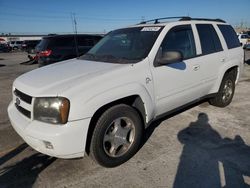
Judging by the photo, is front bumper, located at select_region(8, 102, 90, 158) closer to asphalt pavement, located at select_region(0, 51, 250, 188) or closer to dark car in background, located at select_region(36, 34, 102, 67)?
asphalt pavement, located at select_region(0, 51, 250, 188)

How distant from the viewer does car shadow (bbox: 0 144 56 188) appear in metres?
2.81

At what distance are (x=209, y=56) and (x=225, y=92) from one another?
124cm

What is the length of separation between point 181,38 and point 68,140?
248 centimetres

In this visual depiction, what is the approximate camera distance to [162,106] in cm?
355

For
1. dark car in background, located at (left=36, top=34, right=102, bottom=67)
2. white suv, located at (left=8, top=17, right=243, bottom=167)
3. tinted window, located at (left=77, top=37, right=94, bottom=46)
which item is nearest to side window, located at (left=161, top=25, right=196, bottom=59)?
white suv, located at (left=8, top=17, right=243, bottom=167)

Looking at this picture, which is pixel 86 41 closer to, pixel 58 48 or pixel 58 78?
pixel 58 48

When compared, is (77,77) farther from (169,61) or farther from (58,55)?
(58,55)

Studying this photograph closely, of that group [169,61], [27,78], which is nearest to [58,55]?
[27,78]

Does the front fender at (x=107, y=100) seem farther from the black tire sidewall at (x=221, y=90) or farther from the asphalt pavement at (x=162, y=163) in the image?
the black tire sidewall at (x=221, y=90)

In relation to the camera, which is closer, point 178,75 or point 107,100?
point 107,100

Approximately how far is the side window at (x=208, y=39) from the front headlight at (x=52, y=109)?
9.09 ft

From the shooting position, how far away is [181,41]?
12.7 ft

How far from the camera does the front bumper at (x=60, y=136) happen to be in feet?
8.26

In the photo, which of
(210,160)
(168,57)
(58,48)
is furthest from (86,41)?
(210,160)
